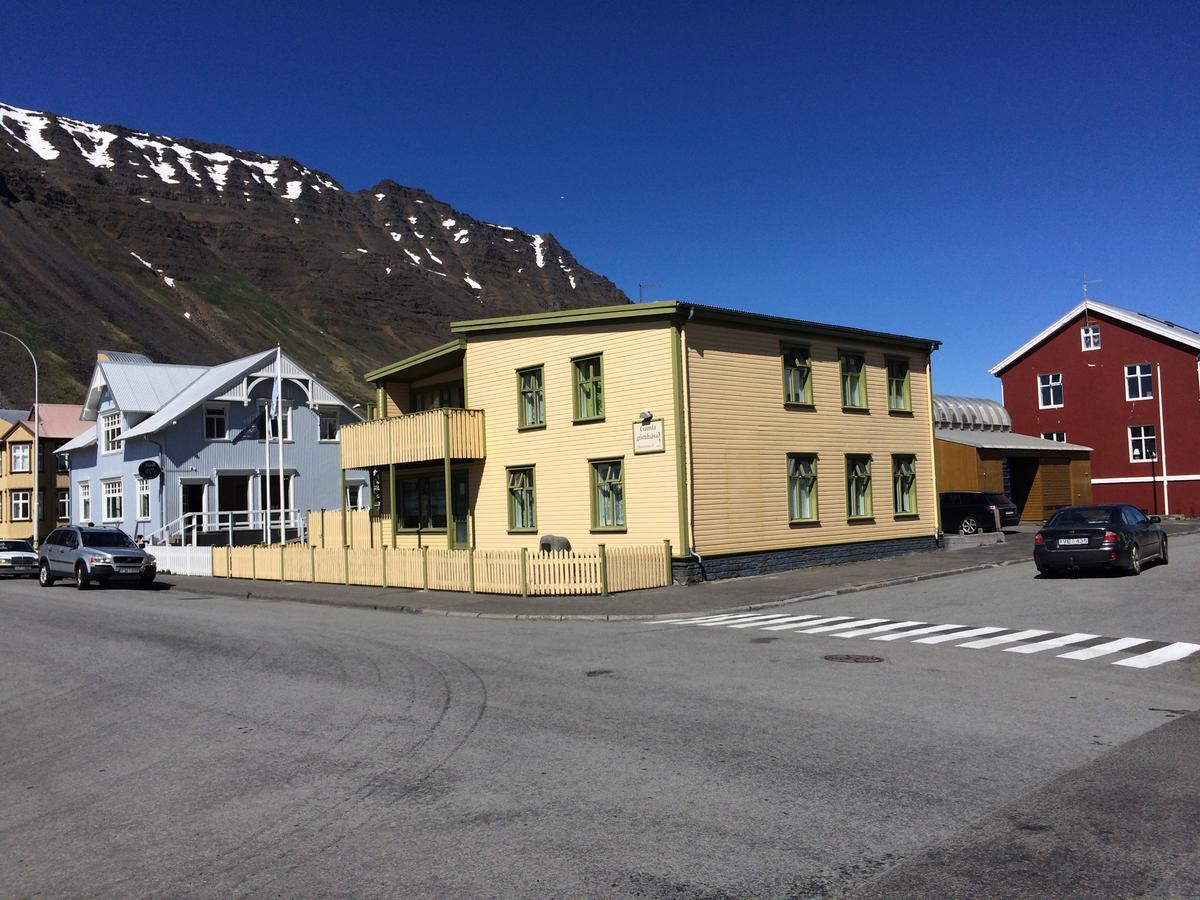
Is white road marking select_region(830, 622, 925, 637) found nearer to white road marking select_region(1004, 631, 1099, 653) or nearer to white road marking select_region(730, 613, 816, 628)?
white road marking select_region(730, 613, 816, 628)

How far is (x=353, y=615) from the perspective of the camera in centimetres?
1923

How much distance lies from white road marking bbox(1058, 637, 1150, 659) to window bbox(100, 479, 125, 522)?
42660 millimetres

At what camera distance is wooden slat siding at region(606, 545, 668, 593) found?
2070 cm

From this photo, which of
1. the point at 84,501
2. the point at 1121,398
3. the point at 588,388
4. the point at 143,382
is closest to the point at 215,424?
the point at 143,382

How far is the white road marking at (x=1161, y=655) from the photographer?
11.1 metres

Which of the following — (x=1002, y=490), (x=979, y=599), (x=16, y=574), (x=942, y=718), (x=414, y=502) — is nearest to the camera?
(x=942, y=718)

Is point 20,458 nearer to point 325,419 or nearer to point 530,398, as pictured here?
point 325,419

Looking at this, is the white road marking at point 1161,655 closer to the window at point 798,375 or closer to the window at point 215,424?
the window at point 798,375

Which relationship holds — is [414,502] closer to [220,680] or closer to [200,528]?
[200,528]

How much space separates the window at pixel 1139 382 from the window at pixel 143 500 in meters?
45.0

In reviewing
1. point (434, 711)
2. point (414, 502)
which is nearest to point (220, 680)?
point (434, 711)

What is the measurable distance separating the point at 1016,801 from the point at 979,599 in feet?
A: 41.6

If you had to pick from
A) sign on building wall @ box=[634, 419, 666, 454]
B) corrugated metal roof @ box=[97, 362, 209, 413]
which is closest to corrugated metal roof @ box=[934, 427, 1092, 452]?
sign on building wall @ box=[634, 419, 666, 454]

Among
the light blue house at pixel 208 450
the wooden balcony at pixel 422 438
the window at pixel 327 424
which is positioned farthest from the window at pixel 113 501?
the wooden balcony at pixel 422 438
